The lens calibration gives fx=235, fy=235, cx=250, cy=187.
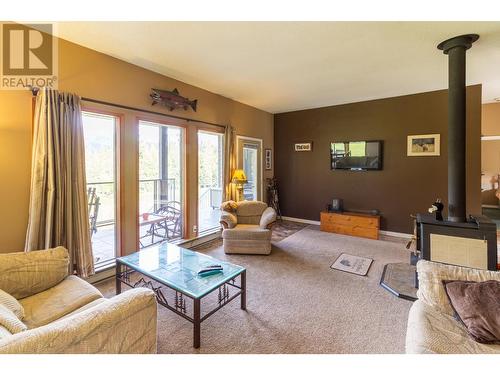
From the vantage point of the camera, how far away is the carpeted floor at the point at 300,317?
1.85m

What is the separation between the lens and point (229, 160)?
4.71 m

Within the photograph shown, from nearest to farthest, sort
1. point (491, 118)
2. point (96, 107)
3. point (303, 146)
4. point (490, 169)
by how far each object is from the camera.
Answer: point (96, 107), point (491, 118), point (303, 146), point (490, 169)

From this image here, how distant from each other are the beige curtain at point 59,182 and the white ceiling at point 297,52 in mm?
842

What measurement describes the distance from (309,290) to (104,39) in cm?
361

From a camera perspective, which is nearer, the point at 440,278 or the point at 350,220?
the point at 440,278

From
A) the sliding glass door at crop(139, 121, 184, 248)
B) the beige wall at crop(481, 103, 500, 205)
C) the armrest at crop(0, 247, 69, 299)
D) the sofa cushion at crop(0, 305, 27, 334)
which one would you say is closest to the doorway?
the sliding glass door at crop(139, 121, 184, 248)

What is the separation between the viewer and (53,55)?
2500 mm

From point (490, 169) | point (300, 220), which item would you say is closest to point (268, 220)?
point (300, 220)

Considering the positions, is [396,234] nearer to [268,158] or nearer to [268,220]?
[268,220]

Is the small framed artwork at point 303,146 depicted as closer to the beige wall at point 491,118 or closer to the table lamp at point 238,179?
the table lamp at point 238,179
